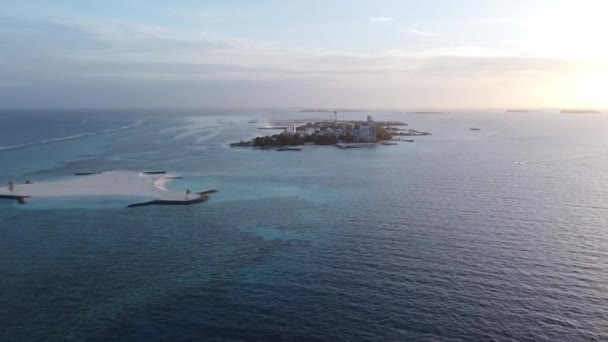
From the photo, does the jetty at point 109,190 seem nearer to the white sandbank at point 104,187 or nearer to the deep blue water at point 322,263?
the white sandbank at point 104,187

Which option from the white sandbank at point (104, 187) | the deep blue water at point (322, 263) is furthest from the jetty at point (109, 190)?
the deep blue water at point (322, 263)

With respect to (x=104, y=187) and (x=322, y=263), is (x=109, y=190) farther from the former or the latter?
(x=322, y=263)

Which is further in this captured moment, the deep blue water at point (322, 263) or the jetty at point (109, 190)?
the jetty at point (109, 190)

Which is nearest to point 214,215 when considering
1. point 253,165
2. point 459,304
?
point 459,304

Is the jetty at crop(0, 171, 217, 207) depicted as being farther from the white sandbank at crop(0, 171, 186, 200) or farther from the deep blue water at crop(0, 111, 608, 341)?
the deep blue water at crop(0, 111, 608, 341)

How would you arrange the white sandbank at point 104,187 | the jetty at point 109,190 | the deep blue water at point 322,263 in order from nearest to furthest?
1. the deep blue water at point 322,263
2. the jetty at point 109,190
3. the white sandbank at point 104,187

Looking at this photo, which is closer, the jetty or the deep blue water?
the deep blue water

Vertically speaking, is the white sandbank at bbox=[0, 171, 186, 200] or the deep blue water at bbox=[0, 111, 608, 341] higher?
the white sandbank at bbox=[0, 171, 186, 200]

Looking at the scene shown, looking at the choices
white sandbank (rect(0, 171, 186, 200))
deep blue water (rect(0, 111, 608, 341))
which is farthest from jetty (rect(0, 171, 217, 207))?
deep blue water (rect(0, 111, 608, 341))

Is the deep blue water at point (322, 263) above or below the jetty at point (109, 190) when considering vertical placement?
below
